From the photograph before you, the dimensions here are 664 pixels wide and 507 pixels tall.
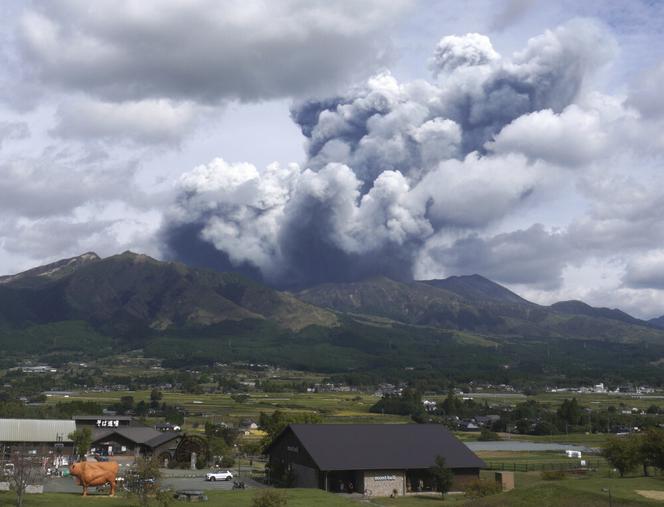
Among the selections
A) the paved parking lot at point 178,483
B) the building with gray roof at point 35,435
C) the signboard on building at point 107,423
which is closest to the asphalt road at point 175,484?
the paved parking lot at point 178,483

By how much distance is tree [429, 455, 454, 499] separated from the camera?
58500 mm

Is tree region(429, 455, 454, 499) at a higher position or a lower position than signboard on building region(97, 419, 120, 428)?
lower

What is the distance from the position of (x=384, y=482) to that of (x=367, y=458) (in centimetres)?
242

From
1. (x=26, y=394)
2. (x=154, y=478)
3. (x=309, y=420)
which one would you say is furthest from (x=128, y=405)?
(x=154, y=478)

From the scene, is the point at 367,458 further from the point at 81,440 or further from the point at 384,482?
the point at 81,440

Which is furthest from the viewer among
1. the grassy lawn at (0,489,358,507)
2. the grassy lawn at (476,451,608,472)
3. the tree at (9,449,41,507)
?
the grassy lawn at (476,451,608,472)

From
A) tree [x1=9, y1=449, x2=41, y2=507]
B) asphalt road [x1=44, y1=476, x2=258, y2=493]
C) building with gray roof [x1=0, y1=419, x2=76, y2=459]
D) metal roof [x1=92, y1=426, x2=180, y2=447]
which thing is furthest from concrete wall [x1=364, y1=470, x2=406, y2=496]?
building with gray roof [x1=0, y1=419, x2=76, y2=459]

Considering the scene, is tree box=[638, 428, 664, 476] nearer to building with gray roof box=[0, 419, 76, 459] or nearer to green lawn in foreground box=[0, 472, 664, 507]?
green lawn in foreground box=[0, 472, 664, 507]

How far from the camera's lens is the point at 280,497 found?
43.1 meters

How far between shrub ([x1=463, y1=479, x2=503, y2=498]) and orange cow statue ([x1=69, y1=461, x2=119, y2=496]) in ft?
89.6

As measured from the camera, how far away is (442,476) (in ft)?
192

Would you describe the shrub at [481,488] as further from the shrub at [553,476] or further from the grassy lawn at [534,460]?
the grassy lawn at [534,460]

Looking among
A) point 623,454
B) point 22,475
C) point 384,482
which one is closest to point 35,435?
point 22,475

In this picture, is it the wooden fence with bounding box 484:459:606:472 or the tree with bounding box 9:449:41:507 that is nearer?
the tree with bounding box 9:449:41:507
